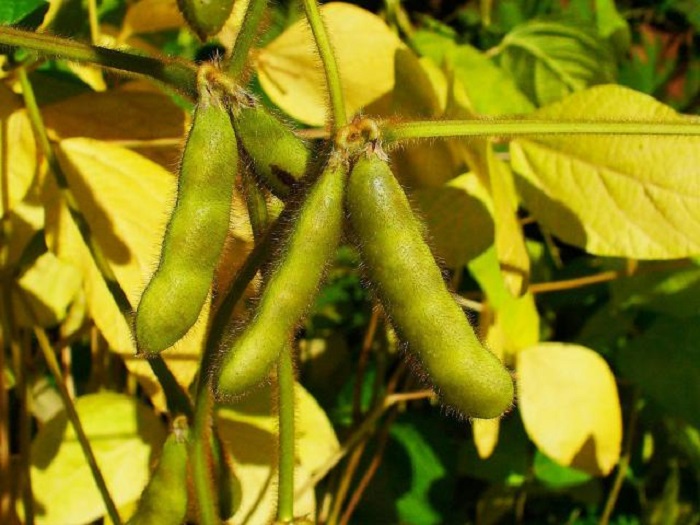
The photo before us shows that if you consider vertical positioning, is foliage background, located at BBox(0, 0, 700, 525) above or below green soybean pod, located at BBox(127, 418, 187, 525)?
above

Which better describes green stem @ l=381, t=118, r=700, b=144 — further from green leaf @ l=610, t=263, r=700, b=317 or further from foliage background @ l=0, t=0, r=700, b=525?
green leaf @ l=610, t=263, r=700, b=317

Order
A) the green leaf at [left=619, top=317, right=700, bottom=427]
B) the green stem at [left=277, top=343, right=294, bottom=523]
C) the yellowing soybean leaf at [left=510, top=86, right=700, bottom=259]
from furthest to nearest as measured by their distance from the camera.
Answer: the green leaf at [left=619, top=317, right=700, bottom=427], the yellowing soybean leaf at [left=510, top=86, right=700, bottom=259], the green stem at [left=277, top=343, right=294, bottom=523]

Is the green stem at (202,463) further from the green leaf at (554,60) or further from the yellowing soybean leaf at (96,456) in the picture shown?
the green leaf at (554,60)

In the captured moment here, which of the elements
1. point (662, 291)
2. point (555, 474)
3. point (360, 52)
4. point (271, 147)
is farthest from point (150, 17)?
point (555, 474)

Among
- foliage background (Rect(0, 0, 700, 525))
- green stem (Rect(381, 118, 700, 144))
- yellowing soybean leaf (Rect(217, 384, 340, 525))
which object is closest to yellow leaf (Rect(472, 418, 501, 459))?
foliage background (Rect(0, 0, 700, 525))

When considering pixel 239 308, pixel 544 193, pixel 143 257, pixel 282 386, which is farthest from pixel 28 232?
pixel 544 193

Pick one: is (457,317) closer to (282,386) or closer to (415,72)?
(282,386)
